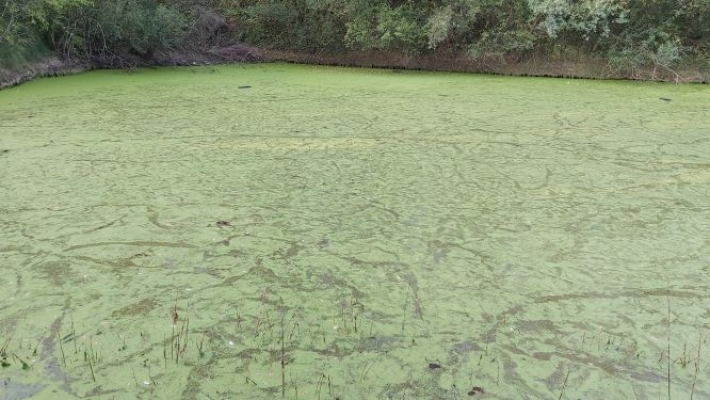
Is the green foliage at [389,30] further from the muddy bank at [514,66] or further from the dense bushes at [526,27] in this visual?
the muddy bank at [514,66]

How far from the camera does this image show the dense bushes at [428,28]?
672cm

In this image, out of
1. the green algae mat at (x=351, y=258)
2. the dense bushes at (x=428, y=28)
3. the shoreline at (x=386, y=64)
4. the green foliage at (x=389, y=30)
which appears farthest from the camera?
the green foliage at (x=389, y=30)

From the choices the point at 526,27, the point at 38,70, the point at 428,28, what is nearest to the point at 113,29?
the point at 38,70

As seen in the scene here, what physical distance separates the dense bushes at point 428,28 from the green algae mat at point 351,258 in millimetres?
2697

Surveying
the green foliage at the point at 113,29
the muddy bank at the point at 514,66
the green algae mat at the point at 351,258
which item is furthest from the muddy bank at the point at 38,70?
the muddy bank at the point at 514,66

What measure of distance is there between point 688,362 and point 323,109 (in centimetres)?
374

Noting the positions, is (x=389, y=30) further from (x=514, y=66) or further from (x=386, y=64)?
(x=514, y=66)

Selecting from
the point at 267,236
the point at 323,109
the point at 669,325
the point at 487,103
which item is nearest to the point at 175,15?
the point at 323,109

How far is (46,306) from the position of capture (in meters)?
1.87

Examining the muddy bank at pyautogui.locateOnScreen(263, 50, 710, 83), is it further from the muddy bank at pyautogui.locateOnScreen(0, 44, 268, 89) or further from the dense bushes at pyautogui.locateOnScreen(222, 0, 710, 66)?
the muddy bank at pyautogui.locateOnScreen(0, 44, 268, 89)

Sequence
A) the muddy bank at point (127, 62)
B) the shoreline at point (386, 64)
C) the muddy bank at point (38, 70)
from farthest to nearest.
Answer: the shoreline at point (386, 64) → the muddy bank at point (127, 62) → the muddy bank at point (38, 70)

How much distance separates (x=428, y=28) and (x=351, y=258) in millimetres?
5997

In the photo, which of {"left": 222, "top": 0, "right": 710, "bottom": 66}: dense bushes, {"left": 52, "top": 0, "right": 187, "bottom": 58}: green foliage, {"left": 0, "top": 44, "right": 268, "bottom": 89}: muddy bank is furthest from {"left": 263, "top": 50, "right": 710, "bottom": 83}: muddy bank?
{"left": 52, "top": 0, "right": 187, "bottom": 58}: green foliage

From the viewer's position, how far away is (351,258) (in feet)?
7.37
